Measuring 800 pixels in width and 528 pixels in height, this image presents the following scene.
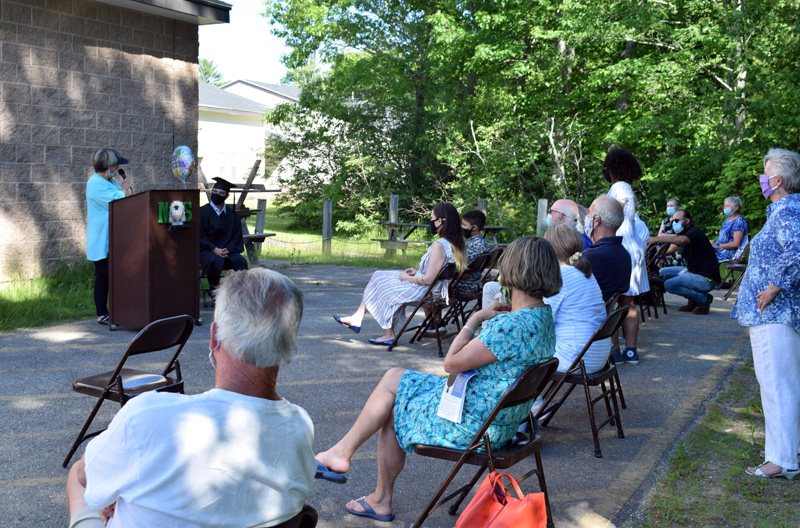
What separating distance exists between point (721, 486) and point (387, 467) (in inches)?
75.5

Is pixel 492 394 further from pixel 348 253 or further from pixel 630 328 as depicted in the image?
pixel 348 253

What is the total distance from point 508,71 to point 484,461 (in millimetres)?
19938

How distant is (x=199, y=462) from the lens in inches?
80.8

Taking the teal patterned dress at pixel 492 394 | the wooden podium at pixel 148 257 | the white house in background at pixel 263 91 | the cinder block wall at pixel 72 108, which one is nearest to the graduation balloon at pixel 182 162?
the cinder block wall at pixel 72 108

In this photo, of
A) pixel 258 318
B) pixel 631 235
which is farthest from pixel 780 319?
pixel 631 235

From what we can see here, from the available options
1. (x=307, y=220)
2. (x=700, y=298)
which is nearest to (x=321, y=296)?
(x=700, y=298)

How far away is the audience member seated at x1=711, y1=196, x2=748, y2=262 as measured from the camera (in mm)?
12461

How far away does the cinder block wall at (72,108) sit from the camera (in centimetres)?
934

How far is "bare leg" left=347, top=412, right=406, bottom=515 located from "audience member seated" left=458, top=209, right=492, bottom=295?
4102 mm

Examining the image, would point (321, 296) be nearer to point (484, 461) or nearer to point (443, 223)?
point (443, 223)

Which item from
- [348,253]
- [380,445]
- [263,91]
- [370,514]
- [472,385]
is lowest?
[370,514]

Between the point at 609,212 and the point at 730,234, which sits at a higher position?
the point at 609,212

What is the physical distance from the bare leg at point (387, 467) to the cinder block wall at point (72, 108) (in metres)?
7.49

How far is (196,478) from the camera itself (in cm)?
205
